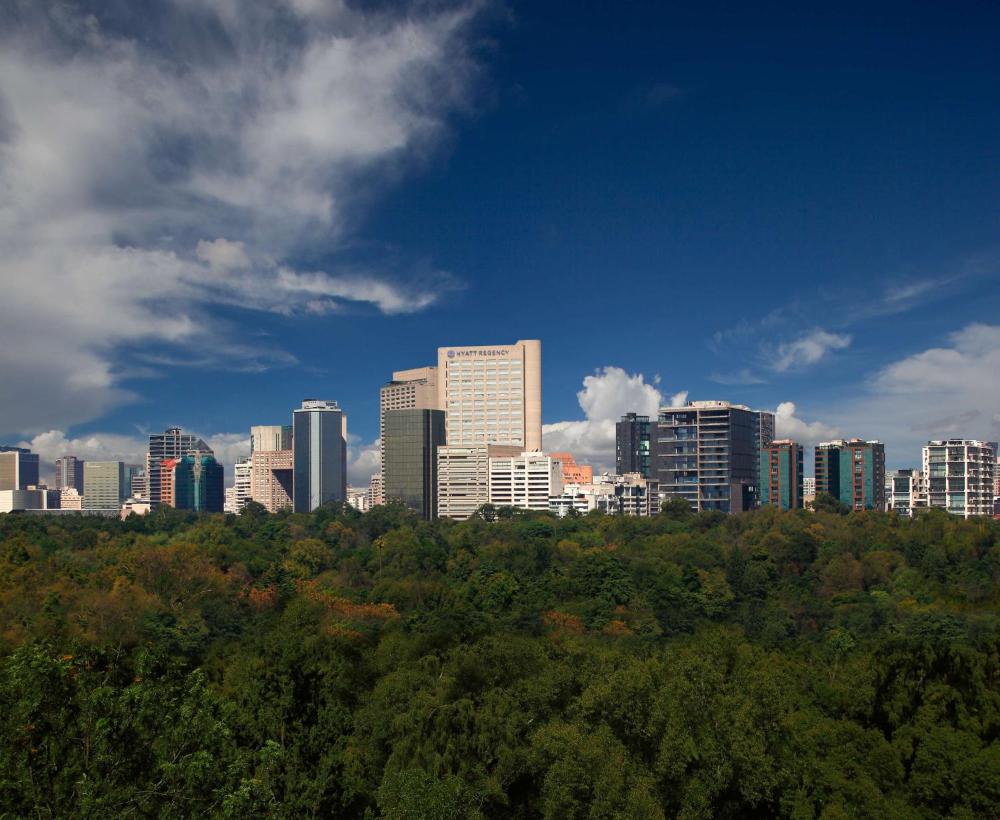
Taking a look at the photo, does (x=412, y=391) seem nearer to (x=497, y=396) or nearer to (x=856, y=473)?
(x=497, y=396)

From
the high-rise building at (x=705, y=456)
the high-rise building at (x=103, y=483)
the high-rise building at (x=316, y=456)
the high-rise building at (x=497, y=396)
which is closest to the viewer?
the high-rise building at (x=705, y=456)

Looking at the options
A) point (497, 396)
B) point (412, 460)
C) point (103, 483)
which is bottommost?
point (103, 483)

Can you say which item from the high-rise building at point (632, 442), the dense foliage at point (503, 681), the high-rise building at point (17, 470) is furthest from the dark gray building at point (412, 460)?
the high-rise building at point (17, 470)

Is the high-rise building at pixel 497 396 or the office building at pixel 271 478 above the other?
the high-rise building at pixel 497 396

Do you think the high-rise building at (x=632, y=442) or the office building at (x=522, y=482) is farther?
the high-rise building at (x=632, y=442)

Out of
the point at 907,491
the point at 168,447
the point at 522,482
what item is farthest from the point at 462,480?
the point at 168,447

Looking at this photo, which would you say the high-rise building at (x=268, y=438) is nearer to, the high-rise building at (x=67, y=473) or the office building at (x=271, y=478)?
the office building at (x=271, y=478)

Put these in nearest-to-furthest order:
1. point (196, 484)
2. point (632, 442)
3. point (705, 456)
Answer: point (705, 456) → point (632, 442) → point (196, 484)
